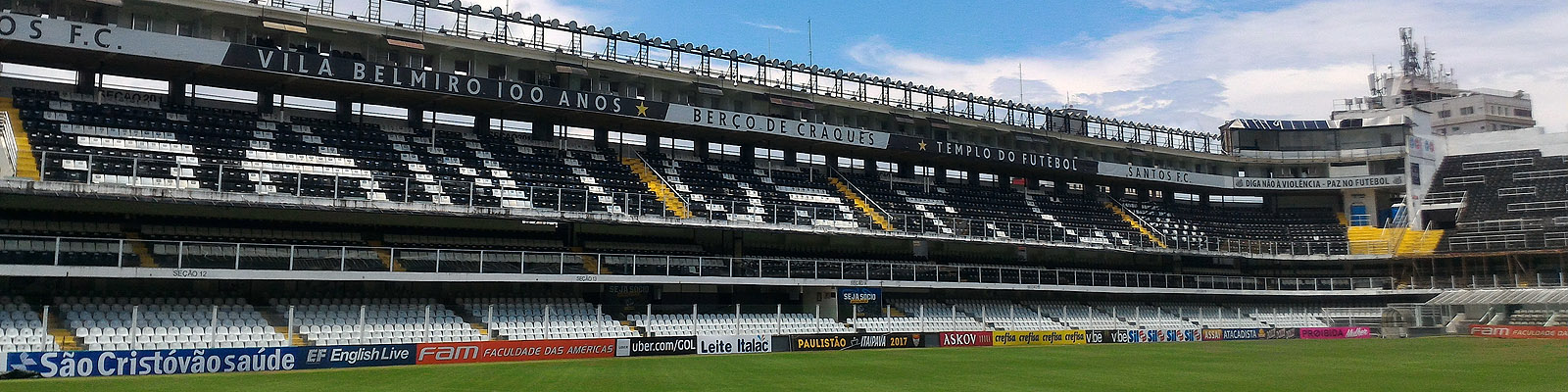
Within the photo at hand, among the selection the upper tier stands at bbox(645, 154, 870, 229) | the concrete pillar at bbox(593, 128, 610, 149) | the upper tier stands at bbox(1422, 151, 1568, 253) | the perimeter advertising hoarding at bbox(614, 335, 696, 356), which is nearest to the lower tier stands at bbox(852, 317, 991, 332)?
the upper tier stands at bbox(645, 154, 870, 229)

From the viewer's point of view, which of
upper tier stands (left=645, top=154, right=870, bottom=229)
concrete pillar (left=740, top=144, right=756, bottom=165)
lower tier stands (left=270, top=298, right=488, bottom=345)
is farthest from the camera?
concrete pillar (left=740, top=144, right=756, bottom=165)

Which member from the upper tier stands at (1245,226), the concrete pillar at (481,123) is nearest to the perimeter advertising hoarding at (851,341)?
the concrete pillar at (481,123)

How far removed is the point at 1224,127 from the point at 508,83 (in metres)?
52.5

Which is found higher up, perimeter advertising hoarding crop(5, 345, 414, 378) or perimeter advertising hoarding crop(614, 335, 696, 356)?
perimeter advertising hoarding crop(5, 345, 414, 378)

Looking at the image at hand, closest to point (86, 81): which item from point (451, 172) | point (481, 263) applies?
point (451, 172)

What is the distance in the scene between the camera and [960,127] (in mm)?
65312

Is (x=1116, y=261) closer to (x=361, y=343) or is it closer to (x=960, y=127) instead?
(x=960, y=127)

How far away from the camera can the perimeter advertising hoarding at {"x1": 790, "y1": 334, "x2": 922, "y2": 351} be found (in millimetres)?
43688

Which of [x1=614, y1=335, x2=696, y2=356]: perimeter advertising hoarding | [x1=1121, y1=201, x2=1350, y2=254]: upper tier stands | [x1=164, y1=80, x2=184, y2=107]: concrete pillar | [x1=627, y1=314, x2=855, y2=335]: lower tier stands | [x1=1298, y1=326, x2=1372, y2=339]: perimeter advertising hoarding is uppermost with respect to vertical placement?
[x1=164, y1=80, x2=184, y2=107]: concrete pillar

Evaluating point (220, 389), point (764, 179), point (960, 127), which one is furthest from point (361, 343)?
point (960, 127)

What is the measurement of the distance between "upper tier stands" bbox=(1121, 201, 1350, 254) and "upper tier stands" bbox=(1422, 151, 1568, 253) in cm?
609

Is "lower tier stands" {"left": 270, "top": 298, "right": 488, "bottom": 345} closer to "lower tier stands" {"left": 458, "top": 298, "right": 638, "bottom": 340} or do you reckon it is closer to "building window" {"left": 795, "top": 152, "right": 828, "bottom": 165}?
"lower tier stands" {"left": 458, "top": 298, "right": 638, "bottom": 340}

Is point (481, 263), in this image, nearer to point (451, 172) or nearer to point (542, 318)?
point (542, 318)

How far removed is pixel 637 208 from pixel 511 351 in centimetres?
852
